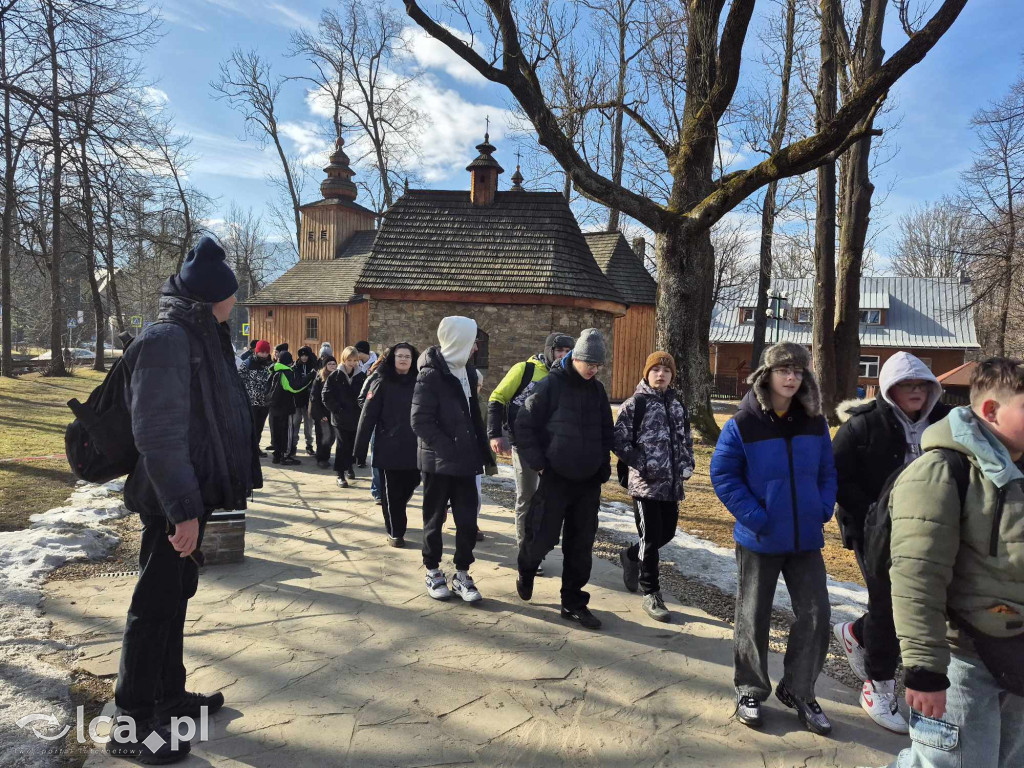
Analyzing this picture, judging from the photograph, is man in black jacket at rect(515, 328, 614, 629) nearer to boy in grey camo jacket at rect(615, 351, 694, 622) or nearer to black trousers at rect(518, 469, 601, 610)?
black trousers at rect(518, 469, 601, 610)

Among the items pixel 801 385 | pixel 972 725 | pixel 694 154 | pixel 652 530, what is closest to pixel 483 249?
pixel 694 154

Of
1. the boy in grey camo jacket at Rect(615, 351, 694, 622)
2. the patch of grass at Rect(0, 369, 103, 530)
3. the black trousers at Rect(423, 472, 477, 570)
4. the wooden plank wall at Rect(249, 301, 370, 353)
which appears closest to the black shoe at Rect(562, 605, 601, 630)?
the boy in grey camo jacket at Rect(615, 351, 694, 622)

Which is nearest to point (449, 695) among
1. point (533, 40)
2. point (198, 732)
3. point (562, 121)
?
point (198, 732)

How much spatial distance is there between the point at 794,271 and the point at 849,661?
4386 centimetres

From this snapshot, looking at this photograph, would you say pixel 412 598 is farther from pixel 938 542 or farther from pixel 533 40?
pixel 533 40

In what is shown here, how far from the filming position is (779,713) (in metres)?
3.19

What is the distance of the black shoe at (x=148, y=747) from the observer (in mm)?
2625

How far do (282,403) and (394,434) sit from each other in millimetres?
4810

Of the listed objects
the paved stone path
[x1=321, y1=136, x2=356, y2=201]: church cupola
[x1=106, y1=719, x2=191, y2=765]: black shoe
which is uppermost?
[x1=321, y1=136, x2=356, y2=201]: church cupola

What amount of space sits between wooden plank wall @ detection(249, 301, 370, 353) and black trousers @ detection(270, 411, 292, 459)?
22312 mm

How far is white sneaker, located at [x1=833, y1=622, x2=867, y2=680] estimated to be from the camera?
137 inches

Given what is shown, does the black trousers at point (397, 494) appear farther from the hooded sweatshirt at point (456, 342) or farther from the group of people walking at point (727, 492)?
the hooded sweatshirt at point (456, 342)

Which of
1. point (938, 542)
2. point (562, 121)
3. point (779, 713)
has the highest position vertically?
point (562, 121)

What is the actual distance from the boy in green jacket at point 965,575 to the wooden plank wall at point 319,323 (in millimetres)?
30643
